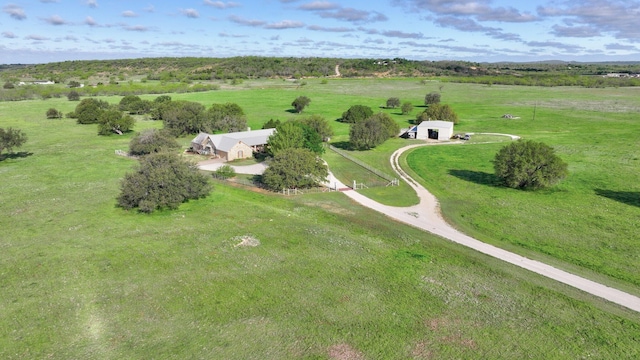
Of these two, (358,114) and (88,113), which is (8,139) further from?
(358,114)

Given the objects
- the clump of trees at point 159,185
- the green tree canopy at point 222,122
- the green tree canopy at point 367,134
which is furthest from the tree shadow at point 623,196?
the green tree canopy at point 222,122

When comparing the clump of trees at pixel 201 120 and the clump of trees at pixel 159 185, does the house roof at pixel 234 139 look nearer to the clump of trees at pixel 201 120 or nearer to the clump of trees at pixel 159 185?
the clump of trees at pixel 201 120

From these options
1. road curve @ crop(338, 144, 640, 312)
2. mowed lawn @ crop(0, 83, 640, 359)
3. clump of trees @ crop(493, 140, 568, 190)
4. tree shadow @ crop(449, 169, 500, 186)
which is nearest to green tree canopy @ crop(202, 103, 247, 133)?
road curve @ crop(338, 144, 640, 312)

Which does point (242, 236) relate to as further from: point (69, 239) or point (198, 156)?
point (198, 156)

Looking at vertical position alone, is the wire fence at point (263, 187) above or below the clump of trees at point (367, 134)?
below

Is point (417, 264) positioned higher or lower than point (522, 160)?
lower

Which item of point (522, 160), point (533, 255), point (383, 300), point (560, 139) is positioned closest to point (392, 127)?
point (560, 139)

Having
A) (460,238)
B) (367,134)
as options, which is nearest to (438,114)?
(367,134)
